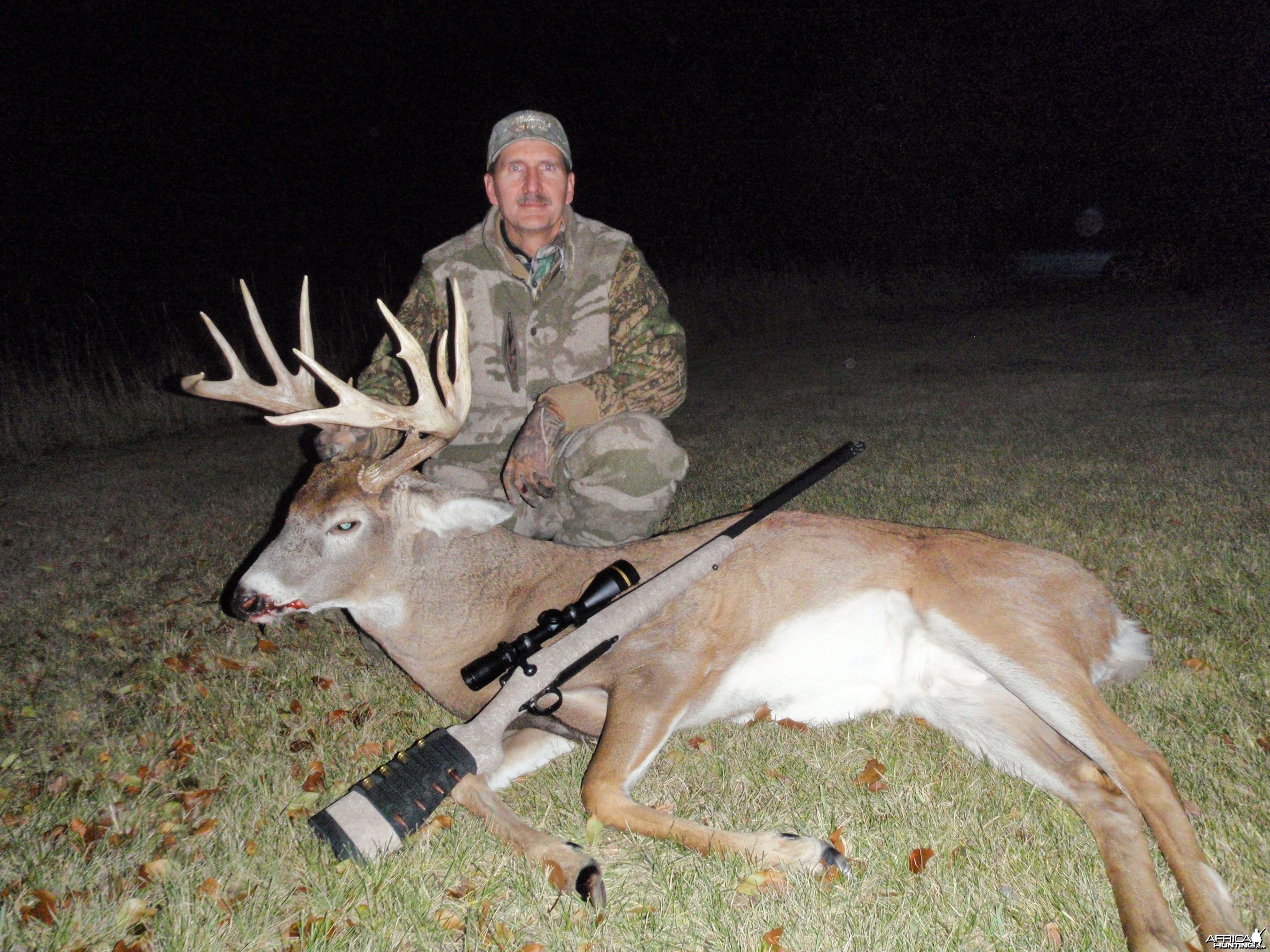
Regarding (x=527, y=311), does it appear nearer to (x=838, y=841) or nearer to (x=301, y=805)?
(x=301, y=805)

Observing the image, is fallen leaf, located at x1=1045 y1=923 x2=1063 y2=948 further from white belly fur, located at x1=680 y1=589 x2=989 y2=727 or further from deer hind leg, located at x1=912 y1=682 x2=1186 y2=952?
white belly fur, located at x1=680 y1=589 x2=989 y2=727

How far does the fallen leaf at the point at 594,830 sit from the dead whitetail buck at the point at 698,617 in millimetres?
26

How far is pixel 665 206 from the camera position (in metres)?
28.7

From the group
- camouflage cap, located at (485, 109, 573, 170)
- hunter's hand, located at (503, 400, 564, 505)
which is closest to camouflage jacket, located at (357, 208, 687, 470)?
camouflage cap, located at (485, 109, 573, 170)

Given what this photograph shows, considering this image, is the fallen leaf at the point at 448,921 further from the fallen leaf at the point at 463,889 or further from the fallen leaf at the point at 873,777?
the fallen leaf at the point at 873,777

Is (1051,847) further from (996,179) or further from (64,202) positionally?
(996,179)

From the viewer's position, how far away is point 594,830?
2498 millimetres

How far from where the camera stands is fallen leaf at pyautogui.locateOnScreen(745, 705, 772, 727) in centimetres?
313

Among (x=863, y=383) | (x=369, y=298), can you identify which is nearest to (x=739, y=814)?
(x=863, y=383)

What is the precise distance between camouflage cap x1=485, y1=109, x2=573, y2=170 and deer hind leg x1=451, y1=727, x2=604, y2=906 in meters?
2.87

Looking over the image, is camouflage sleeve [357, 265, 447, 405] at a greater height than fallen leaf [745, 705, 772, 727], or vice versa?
camouflage sleeve [357, 265, 447, 405]

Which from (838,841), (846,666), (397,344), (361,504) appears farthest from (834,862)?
(397,344)

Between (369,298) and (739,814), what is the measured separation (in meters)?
14.5

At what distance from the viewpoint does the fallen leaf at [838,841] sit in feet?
7.86
